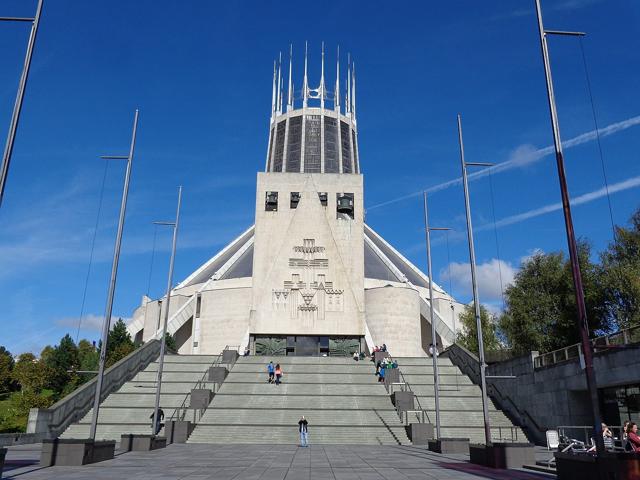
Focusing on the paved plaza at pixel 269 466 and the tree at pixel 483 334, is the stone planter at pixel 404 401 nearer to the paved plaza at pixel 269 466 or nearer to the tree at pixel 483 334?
the paved plaza at pixel 269 466

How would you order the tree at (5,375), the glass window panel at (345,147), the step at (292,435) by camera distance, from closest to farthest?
the step at (292,435) < the tree at (5,375) < the glass window panel at (345,147)

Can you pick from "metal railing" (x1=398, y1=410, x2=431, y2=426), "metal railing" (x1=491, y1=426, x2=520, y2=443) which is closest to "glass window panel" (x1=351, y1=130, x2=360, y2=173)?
"metal railing" (x1=398, y1=410, x2=431, y2=426)

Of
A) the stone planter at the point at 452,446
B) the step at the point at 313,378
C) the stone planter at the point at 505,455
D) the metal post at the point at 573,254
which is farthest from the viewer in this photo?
the step at the point at 313,378

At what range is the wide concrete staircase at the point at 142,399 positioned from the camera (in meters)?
19.9

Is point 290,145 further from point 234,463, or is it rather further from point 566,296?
point 234,463

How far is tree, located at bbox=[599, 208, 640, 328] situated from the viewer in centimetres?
2373

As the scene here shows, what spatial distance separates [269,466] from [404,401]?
10830 mm

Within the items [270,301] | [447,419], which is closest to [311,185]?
[270,301]

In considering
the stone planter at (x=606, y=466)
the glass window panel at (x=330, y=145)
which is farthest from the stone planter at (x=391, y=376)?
the glass window panel at (x=330, y=145)

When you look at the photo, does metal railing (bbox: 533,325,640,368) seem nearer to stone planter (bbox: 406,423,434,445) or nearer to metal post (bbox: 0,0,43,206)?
stone planter (bbox: 406,423,434,445)

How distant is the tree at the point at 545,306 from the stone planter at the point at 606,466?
20.4m

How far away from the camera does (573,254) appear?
8.90 meters

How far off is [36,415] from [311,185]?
23.9 metres

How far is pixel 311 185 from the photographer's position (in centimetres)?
3822
